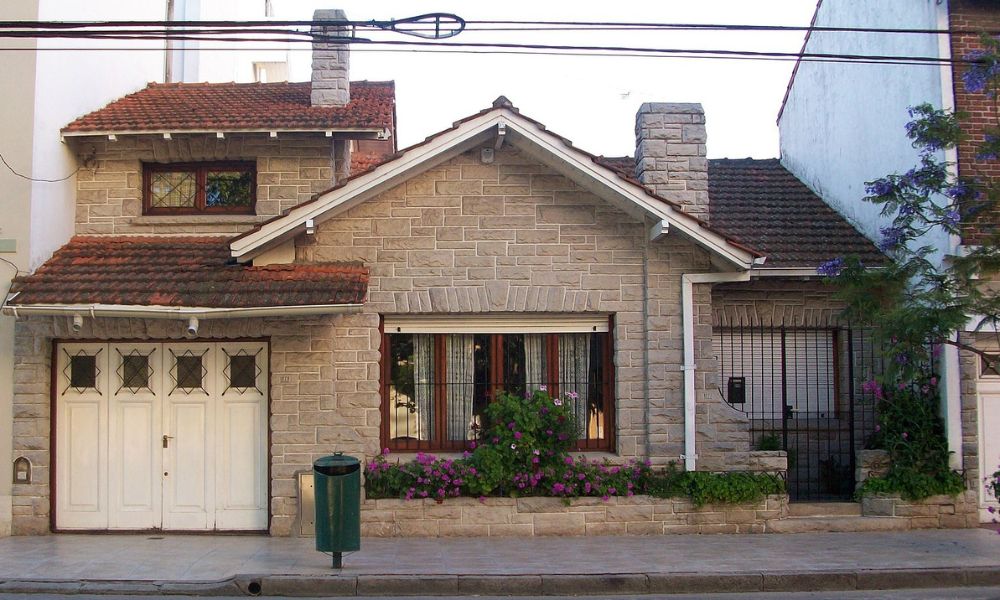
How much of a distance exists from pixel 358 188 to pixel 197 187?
3.09 meters

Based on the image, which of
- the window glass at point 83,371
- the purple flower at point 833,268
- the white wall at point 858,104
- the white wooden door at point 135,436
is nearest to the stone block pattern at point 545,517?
the white wooden door at point 135,436

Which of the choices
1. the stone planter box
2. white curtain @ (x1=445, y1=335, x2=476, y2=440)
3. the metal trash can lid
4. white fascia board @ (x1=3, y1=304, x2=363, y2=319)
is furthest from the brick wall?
the metal trash can lid

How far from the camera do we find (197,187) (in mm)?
12062

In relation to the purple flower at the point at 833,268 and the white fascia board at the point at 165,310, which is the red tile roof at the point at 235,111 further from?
the purple flower at the point at 833,268

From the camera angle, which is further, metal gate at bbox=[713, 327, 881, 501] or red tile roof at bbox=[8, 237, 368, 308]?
metal gate at bbox=[713, 327, 881, 501]

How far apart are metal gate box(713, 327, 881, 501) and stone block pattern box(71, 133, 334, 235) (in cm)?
610

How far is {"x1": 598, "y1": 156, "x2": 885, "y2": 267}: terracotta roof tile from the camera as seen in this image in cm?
1227

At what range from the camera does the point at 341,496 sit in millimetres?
8789

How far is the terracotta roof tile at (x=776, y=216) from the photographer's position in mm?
12273

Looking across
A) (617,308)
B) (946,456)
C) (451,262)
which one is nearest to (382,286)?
(451,262)

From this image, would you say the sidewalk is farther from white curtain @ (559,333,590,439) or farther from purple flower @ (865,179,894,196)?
purple flower @ (865,179,894,196)

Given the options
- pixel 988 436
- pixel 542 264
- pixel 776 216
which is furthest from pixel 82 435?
pixel 988 436

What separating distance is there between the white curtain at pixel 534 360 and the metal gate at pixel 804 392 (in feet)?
8.53

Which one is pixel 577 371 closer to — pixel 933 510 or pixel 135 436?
pixel 933 510
